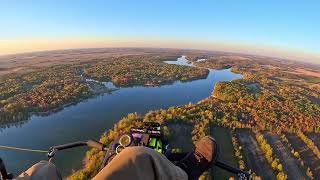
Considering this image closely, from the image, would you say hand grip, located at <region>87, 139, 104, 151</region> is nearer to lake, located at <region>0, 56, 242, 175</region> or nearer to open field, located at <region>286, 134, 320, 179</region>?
lake, located at <region>0, 56, 242, 175</region>

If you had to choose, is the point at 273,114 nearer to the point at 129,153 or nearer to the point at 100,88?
the point at 100,88

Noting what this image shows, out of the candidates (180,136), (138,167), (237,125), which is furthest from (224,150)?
(138,167)

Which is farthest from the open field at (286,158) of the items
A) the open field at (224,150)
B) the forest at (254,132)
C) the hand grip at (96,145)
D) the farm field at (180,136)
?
the hand grip at (96,145)

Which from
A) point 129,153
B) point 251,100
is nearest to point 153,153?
point 129,153

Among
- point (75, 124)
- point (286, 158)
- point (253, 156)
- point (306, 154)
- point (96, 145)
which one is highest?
point (96, 145)

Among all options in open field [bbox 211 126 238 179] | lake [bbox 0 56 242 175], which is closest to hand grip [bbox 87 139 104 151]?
open field [bbox 211 126 238 179]

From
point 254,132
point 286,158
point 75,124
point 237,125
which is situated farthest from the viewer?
point 75,124

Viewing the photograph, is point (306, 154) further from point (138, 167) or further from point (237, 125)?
point (138, 167)
